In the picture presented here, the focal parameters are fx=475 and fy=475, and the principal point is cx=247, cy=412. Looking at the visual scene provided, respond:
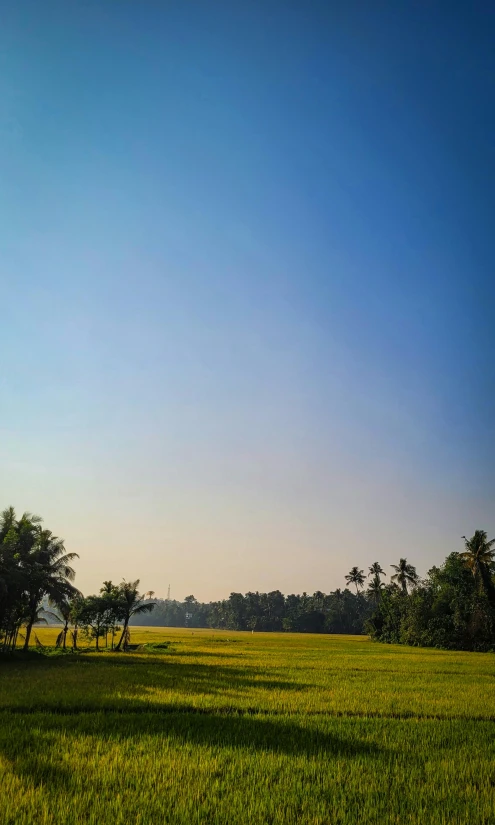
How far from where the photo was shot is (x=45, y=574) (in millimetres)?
30031

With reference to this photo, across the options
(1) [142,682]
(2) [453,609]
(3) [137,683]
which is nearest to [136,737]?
(3) [137,683]

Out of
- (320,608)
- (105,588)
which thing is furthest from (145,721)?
(320,608)

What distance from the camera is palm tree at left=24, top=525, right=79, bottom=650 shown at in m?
29.0

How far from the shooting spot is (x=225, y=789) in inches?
282

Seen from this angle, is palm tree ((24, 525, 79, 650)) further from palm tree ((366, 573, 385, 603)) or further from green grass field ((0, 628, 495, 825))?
palm tree ((366, 573, 385, 603))

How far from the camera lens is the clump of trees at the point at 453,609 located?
4800cm

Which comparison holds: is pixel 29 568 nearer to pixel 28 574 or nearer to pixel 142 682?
pixel 28 574

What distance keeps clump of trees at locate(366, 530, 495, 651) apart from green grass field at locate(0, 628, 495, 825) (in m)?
36.2

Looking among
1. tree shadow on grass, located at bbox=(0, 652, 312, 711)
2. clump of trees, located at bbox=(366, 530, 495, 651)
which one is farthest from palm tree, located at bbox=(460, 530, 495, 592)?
tree shadow on grass, located at bbox=(0, 652, 312, 711)

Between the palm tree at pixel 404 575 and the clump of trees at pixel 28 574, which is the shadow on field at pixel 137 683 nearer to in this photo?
the clump of trees at pixel 28 574

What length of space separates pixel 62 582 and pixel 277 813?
28870 millimetres

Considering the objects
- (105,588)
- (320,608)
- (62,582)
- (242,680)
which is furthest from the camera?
(320,608)

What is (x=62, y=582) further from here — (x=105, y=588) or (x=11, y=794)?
(x=11, y=794)

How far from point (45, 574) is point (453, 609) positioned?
4381 centimetres
